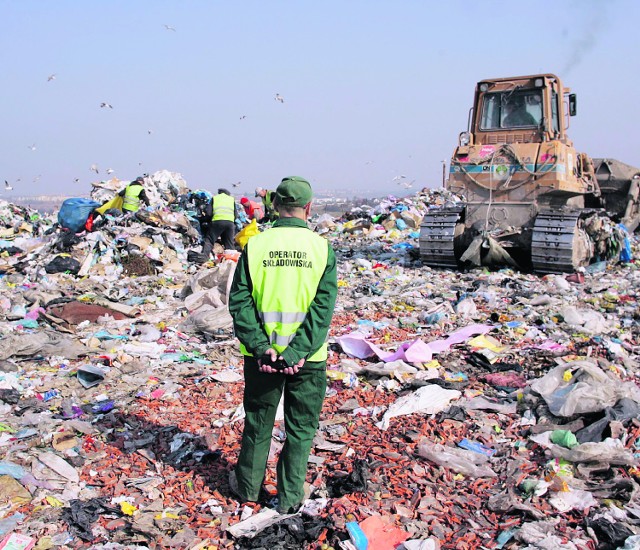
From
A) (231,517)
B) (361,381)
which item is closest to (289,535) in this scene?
(231,517)

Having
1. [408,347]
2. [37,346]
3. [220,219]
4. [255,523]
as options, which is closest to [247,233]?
[220,219]

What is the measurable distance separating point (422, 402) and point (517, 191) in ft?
20.3

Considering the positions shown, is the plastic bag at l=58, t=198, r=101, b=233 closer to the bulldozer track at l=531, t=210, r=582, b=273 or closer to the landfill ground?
the landfill ground

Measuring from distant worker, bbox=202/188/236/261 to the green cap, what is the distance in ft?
26.8

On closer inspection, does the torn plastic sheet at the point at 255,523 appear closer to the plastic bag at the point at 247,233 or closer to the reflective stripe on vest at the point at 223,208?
the reflective stripe on vest at the point at 223,208

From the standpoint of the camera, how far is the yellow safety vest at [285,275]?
2797mm

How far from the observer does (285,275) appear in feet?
9.18

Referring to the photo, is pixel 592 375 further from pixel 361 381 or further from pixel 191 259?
pixel 191 259

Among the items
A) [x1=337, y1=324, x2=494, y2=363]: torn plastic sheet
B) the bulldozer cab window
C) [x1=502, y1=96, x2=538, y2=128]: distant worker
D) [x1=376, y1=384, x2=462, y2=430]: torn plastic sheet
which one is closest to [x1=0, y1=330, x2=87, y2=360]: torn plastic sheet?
[x1=337, y1=324, x2=494, y2=363]: torn plastic sheet

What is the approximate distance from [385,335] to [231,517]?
343 cm

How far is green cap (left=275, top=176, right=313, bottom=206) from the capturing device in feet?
9.39

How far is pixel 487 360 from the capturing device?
17.1 ft

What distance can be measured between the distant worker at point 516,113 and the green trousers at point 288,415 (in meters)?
8.12

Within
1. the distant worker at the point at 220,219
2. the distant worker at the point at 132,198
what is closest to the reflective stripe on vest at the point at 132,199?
the distant worker at the point at 132,198
